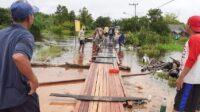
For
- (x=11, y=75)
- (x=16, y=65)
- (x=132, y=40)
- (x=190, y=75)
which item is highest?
(x=16, y=65)

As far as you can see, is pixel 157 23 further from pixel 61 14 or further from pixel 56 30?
pixel 61 14

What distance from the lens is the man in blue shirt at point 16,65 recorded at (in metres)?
3.15

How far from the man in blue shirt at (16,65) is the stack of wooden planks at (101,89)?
123 inches

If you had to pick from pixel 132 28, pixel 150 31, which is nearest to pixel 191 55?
pixel 150 31

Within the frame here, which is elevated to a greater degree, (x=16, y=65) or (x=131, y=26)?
(x=16, y=65)

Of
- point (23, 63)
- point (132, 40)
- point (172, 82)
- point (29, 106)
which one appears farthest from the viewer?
point (132, 40)

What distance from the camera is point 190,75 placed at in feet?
15.2

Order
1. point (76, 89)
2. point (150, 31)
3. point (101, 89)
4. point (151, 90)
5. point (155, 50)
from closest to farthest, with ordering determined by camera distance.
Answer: point (101, 89), point (76, 89), point (151, 90), point (155, 50), point (150, 31)

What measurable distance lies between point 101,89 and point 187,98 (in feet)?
12.8

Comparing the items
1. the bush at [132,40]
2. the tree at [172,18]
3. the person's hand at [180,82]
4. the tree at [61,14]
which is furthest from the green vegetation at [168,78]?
the tree at [172,18]

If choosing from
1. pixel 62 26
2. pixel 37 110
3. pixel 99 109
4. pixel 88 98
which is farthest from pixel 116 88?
pixel 62 26

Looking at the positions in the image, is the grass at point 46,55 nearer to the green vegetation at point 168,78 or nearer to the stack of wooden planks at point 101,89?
the green vegetation at point 168,78

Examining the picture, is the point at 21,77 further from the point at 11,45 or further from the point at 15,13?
the point at 15,13

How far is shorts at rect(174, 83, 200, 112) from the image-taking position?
4.65 metres
